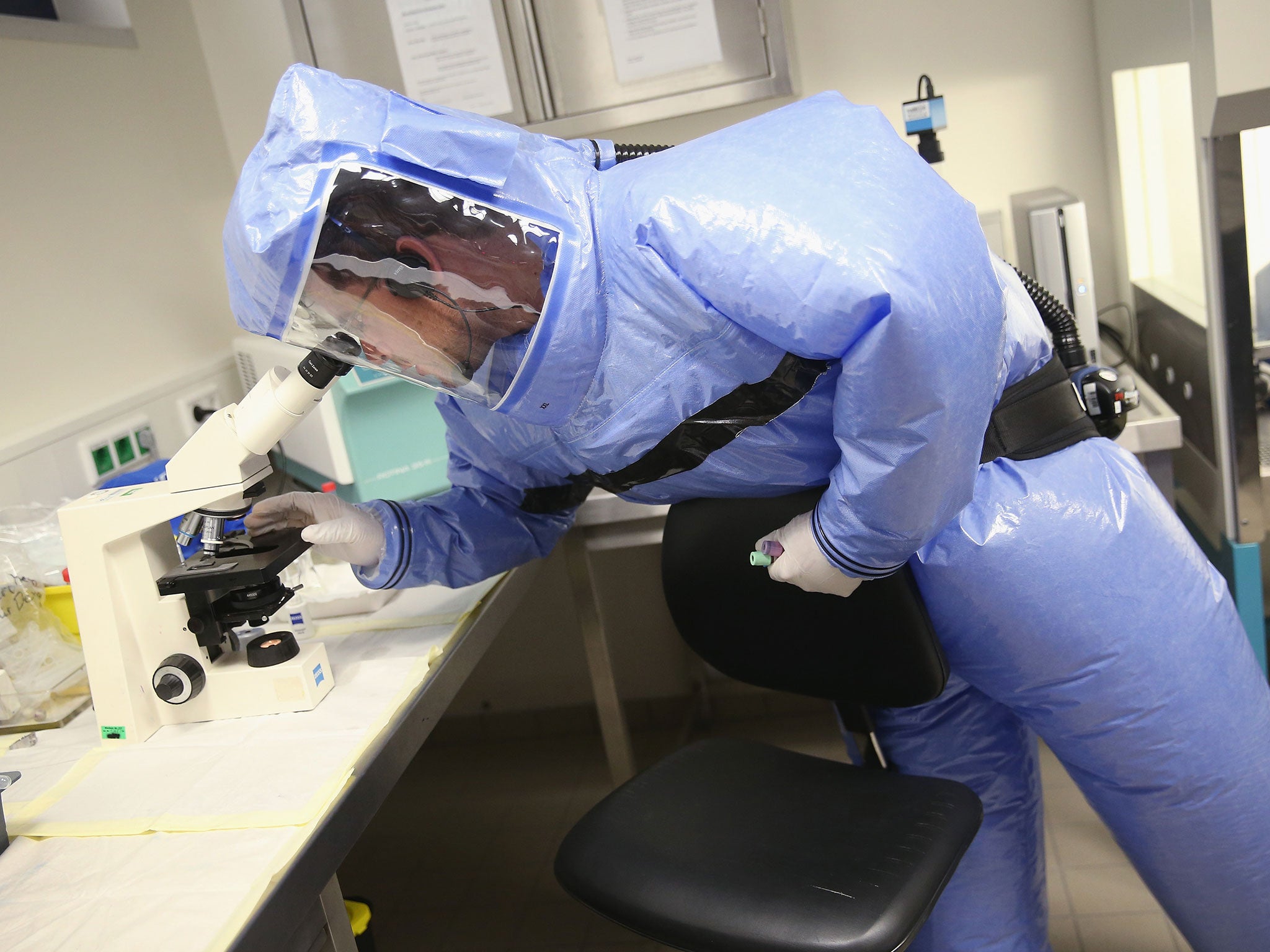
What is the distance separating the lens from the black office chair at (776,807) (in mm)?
1019

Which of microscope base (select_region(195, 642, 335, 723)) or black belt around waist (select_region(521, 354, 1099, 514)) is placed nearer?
black belt around waist (select_region(521, 354, 1099, 514))

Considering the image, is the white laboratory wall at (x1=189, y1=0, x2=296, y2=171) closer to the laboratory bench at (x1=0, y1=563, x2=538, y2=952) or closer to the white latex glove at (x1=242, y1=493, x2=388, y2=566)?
the white latex glove at (x1=242, y1=493, x2=388, y2=566)

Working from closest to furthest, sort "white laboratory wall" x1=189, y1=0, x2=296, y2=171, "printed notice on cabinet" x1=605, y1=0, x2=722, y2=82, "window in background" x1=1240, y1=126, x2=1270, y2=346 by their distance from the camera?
"window in background" x1=1240, y1=126, x2=1270, y2=346
"printed notice on cabinet" x1=605, y1=0, x2=722, y2=82
"white laboratory wall" x1=189, y1=0, x2=296, y2=171

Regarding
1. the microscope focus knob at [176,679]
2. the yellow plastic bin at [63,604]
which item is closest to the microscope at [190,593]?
the microscope focus knob at [176,679]

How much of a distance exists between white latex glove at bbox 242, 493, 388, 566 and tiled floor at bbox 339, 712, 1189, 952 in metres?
0.95

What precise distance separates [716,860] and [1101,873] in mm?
1071

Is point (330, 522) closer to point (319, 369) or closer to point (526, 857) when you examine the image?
point (319, 369)

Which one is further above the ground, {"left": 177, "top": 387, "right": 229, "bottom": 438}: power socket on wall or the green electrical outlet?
{"left": 177, "top": 387, "right": 229, "bottom": 438}: power socket on wall

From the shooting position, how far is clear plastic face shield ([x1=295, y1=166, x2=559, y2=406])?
92 cm

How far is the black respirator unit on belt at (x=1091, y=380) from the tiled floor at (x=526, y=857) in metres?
0.87

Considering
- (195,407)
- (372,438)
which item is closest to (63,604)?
(372,438)

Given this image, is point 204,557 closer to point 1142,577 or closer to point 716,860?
point 716,860

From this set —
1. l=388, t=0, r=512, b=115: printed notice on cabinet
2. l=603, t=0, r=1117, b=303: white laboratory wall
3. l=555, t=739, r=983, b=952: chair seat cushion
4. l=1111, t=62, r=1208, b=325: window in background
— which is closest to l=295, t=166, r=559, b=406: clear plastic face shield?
l=555, t=739, r=983, b=952: chair seat cushion

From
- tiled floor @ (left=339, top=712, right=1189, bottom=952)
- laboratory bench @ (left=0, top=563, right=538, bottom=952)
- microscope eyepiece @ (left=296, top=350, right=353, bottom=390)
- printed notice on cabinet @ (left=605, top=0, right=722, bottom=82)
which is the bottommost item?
tiled floor @ (left=339, top=712, right=1189, bottom=952)
